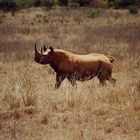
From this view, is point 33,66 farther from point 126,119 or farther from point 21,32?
point 21,32

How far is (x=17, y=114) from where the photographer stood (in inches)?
317

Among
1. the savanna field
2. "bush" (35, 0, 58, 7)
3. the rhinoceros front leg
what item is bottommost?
"bush" (35, 0, 58, 7)

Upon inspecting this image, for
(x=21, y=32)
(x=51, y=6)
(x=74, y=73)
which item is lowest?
(x=51, y=6)

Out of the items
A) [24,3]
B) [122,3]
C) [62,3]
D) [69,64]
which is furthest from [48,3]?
[69,64]

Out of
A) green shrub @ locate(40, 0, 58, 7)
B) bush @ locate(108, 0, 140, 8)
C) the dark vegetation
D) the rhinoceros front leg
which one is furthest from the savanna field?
green shrub @ locate(40, 0, 58, 7)

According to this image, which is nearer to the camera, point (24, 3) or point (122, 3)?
point (122, 3)

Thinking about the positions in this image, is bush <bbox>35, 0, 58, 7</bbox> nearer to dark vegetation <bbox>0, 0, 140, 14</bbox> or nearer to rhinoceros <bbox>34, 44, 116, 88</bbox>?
dark vegetation <bbox>0, 0, 140, 14</bbox>

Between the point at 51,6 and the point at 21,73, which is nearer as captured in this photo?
the point at 21,73

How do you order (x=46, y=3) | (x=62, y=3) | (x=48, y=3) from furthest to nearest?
(x=62, y=3), (x=46, y=3), (x=48, y=3)

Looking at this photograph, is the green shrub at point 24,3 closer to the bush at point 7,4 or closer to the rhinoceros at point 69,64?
the bush at point 7,4

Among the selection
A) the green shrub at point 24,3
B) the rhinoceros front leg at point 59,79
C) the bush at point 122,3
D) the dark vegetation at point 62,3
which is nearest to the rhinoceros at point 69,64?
the rhinoceros front leg at point 59,79

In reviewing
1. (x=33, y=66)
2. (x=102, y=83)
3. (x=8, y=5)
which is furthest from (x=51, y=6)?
(x=102, y=83)

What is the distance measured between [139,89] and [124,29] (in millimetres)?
13885

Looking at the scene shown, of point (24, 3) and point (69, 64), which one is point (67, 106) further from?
point (24, 3)
